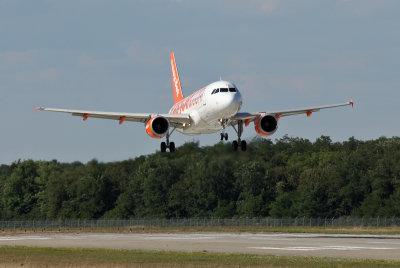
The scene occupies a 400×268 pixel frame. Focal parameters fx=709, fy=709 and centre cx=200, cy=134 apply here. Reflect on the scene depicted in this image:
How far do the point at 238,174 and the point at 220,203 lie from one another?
330 inches

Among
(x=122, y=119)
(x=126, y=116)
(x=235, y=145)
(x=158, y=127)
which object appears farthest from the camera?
(x=235, y=145)

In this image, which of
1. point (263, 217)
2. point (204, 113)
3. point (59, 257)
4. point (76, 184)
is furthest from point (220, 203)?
point (59, 257)

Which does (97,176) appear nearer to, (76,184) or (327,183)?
(76,184)

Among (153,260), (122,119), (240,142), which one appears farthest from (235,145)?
(153,260)

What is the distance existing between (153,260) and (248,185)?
71.7 m

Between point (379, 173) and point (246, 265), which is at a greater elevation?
point (379, 173)

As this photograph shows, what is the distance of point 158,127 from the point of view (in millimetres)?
63531

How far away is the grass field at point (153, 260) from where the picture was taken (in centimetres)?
4520

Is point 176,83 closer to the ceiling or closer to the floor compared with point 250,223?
closer to the ceiling

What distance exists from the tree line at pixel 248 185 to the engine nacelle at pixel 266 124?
34.3m

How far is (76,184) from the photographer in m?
129

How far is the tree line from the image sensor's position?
115 metres

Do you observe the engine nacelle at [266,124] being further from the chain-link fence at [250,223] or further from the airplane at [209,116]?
the chain-link fence at [250,223]

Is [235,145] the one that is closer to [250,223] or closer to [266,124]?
[266,124]
